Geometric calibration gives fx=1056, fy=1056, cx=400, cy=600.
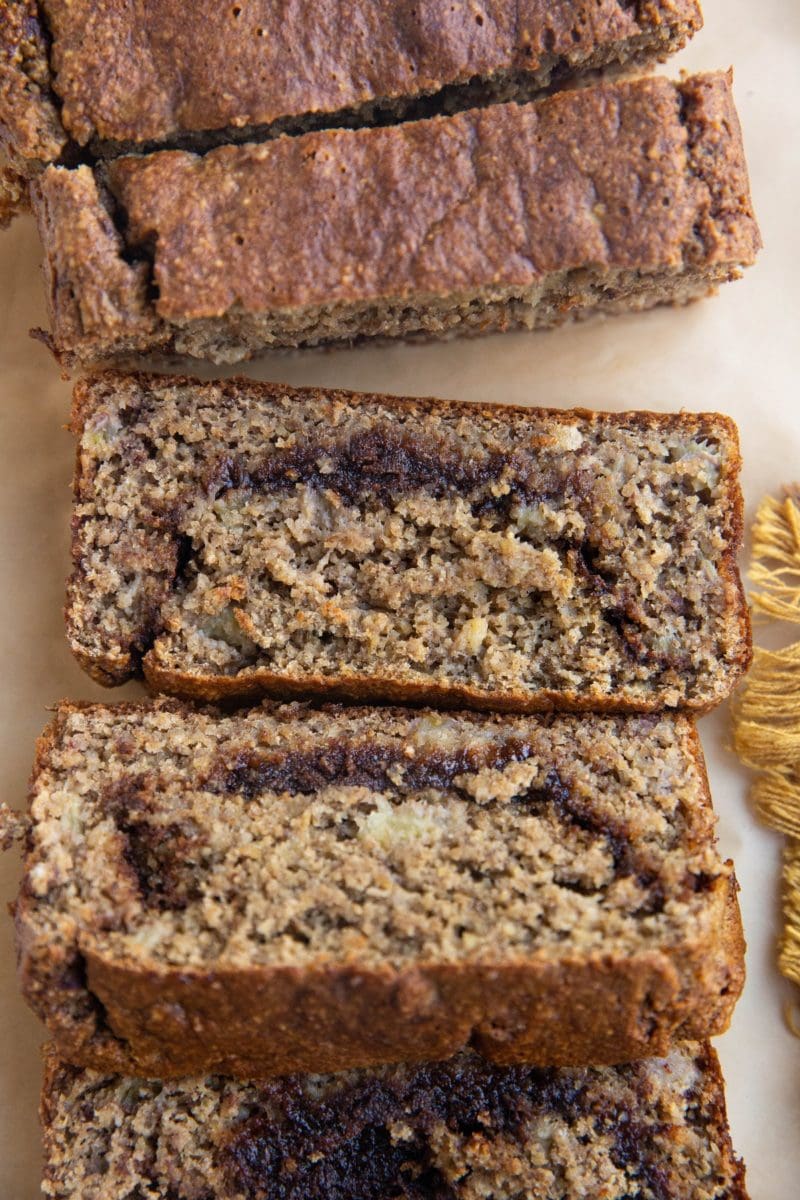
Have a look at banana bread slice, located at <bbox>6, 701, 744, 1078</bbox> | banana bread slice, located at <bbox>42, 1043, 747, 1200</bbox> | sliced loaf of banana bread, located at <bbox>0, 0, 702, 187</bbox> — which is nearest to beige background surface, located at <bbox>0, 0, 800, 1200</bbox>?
banana bread slice, located at <bbox>6, 701, 744, 1078</bbox>

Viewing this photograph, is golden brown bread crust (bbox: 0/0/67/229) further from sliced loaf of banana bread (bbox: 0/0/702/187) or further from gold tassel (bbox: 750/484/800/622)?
gold tassel (bbox: 750/484/800/622)

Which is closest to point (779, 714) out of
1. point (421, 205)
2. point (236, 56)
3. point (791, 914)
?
point (791, 914)

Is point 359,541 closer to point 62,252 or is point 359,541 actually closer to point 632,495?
point 632,495

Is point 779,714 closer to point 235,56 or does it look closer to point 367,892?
point 367,892

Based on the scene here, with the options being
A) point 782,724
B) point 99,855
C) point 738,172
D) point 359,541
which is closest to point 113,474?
point 359,541

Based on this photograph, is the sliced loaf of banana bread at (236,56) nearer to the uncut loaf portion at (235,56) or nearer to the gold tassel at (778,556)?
the uncut loaf portion at (235,56)

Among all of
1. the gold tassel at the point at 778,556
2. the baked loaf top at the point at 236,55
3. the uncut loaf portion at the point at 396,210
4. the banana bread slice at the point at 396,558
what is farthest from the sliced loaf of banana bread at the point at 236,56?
the gold tassel at the point at 778,556
